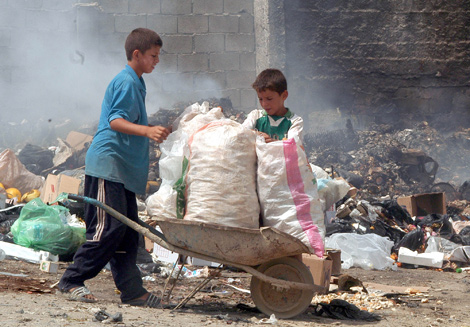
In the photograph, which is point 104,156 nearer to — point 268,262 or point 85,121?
point 268,262

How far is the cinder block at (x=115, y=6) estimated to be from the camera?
34.8 ft

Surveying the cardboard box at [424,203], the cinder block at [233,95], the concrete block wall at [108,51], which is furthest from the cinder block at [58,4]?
the cardboard box at [424,203]

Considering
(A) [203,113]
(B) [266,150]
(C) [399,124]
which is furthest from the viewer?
(C) [399,124]

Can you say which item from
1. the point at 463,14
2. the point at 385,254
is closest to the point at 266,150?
the point at 385,254

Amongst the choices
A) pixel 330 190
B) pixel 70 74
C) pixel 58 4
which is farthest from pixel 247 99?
pixel 330 190

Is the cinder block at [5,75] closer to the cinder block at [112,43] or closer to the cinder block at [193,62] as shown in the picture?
the cinder block at [112,43]

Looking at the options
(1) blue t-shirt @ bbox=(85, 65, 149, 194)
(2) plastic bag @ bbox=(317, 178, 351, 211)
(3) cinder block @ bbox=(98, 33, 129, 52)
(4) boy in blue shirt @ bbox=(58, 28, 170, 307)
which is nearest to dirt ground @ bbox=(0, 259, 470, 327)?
(4) boy in blue shirt @ bbox=(58, 28, 170, 307)

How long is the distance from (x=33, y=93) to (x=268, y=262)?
8.34m

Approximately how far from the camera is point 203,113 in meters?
3.72

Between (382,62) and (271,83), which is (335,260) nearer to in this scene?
(271,83)

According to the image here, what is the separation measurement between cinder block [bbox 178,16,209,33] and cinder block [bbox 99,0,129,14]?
98 centimetres

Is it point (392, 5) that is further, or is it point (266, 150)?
point (392, 5)

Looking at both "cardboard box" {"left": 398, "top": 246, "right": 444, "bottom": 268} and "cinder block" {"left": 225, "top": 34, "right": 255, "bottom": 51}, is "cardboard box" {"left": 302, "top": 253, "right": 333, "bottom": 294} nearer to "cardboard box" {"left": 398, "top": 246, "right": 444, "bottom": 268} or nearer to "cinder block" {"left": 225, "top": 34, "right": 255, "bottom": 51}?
"cardboard box" {"left": 398, "top": 246, "right": 444, "bottom": 268}

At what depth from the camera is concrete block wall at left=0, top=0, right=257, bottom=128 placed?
416 inches
